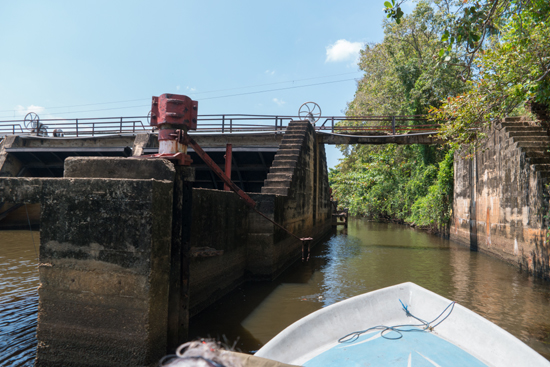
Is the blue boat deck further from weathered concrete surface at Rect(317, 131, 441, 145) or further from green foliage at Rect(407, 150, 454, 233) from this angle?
green foliage at Rect(407, 150, 454, 233)

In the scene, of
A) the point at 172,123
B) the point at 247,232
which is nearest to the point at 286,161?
the point at 247,232

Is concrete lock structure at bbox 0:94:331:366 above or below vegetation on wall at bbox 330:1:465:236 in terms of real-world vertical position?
below

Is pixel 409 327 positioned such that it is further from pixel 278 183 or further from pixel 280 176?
pixel 280 176

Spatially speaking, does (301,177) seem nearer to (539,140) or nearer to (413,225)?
(539,140)

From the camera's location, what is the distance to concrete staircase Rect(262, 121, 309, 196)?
9720 mm

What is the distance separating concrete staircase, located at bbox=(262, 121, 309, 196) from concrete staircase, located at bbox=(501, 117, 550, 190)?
5.93 meters

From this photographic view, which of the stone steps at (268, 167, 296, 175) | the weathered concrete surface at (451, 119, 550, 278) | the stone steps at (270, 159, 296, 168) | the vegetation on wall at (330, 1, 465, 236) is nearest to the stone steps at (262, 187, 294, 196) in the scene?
the stone steps at (268, 167, 296, 175)

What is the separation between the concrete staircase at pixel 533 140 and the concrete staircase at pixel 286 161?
19.5 ft

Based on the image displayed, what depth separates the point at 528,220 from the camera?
8.98 metres

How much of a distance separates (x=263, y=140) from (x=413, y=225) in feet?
39.8

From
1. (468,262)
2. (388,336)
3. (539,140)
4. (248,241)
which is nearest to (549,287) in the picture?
(468,262)

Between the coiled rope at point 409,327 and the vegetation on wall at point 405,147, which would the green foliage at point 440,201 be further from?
the coiled rope at point 409,327

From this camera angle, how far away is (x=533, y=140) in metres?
9.62

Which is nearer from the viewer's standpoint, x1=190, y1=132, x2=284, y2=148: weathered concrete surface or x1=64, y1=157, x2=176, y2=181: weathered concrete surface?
x1=64, y1=157, x2=176, y2=181: weathered concrete surface
